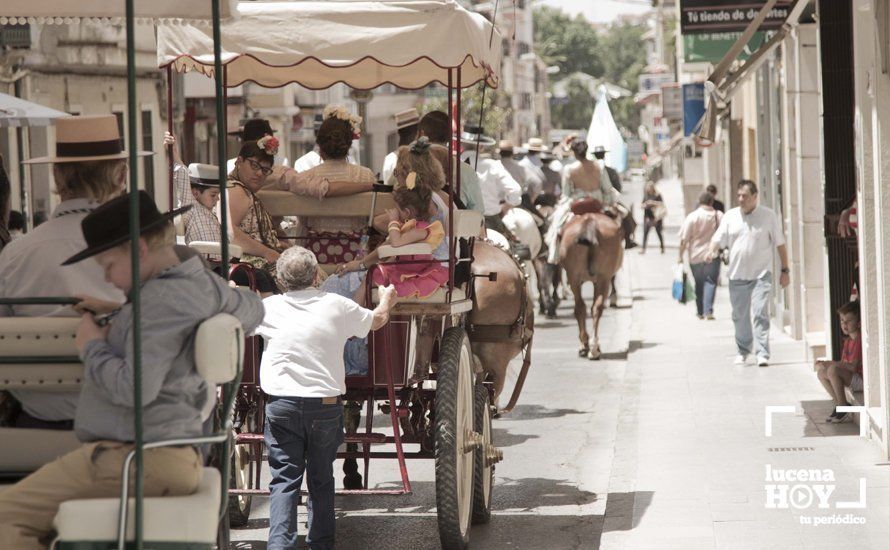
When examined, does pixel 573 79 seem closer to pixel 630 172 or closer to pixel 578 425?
pixel 630 172

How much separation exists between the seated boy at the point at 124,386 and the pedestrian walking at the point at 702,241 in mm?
15462

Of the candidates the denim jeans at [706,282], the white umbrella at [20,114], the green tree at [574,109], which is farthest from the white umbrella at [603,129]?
the green tree at [574,109]

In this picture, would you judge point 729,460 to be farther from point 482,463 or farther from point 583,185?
point 583,185

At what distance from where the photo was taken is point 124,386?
16.2 ft

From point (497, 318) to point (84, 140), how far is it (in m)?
4.56

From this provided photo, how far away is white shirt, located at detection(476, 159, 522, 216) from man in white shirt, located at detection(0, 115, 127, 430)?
10894mm

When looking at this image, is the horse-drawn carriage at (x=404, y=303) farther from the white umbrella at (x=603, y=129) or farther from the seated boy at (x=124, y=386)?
the white umbrella at (x=603, y=129)

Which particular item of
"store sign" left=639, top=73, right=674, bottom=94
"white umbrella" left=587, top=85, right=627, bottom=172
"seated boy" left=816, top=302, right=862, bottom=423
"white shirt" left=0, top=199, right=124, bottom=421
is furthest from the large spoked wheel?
"store sign" left=639, top=73, right=674, bottom=94

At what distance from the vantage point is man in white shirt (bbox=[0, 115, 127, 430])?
18.6 feet

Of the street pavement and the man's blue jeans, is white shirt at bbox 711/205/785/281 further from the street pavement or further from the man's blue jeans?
the street pavement

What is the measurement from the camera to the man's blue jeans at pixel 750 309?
51.8 feet

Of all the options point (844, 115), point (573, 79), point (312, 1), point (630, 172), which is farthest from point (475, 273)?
point (573, 79)

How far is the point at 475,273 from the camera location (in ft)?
33.7

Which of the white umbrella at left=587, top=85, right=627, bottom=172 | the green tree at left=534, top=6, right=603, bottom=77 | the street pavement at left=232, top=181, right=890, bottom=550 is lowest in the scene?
the street pavement at left=232, top=181, right=890, bottom=550
